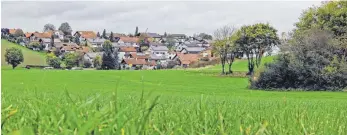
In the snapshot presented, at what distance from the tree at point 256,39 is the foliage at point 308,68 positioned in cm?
2092

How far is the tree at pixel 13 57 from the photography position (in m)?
81.3

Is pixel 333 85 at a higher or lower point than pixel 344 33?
lower

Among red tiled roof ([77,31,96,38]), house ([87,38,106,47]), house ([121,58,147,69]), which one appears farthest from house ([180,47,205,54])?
red tiled roof ([77,31,96,38])

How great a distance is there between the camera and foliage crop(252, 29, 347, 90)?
1729 inches

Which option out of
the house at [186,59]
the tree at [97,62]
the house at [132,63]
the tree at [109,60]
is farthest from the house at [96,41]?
the tree at [109,60]

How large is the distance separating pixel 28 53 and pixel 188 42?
195ft

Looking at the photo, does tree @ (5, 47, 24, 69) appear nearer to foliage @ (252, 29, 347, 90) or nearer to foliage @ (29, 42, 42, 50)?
foliage @ (29, 42, 42, 50)

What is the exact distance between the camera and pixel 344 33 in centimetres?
4825

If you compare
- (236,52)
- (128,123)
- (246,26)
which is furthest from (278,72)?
(128,123)

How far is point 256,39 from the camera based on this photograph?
68.5m

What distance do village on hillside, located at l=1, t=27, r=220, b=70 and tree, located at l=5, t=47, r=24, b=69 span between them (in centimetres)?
318

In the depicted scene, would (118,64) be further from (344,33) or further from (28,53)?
(344,33)

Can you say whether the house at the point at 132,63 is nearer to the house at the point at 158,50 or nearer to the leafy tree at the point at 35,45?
the house at the point at 158,50

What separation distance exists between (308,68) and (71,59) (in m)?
65.0
